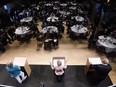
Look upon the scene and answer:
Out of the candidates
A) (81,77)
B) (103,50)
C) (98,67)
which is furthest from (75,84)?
(103,50)

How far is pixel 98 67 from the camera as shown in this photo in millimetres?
4738

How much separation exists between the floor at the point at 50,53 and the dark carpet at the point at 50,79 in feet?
1.81

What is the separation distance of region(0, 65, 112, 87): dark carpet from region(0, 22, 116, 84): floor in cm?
55

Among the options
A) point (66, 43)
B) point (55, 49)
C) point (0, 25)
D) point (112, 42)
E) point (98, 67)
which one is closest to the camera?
point (98, 67)

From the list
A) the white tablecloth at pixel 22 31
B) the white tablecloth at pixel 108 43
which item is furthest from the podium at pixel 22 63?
the white tablecloth at pixel 108 43

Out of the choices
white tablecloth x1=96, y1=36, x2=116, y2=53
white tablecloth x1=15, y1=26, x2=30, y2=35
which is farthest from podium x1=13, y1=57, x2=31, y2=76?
white tablecloth x1=96, y1=36, x2=116, y2=53

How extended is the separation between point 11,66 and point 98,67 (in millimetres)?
3517

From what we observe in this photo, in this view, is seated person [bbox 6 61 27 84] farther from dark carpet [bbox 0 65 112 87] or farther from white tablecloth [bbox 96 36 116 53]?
white tablecloth [bbox 96 36 116 53]

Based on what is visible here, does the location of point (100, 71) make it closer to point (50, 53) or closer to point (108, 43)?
point (108, 43)

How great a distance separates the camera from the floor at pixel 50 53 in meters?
6.93

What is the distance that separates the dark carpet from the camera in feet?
18.1

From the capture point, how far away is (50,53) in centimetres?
760

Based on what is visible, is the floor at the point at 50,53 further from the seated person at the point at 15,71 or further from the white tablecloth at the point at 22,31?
the seated person at the point at 15,71

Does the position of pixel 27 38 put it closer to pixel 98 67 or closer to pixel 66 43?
pixel 66 43
